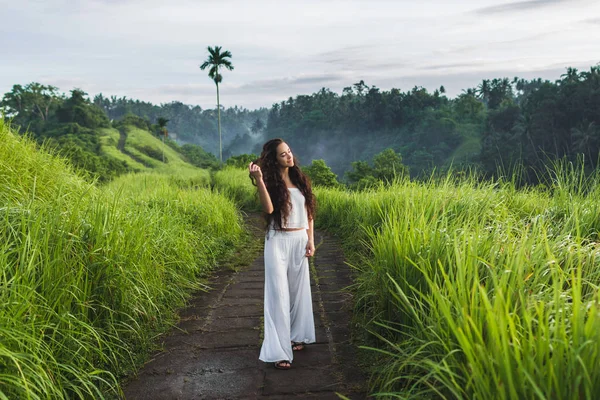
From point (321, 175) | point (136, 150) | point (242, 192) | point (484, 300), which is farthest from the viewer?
point (136, 150)

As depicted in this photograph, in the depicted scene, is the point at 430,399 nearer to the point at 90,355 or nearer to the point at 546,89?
the point at 90,355

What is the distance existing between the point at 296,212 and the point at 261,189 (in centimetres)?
33

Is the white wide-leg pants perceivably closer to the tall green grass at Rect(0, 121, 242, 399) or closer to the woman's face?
the woman's face

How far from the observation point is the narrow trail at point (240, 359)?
2873 millimetres

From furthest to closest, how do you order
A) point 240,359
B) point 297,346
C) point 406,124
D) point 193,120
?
point 193,120 < point 406,124 < point 297,346 < point 240,359

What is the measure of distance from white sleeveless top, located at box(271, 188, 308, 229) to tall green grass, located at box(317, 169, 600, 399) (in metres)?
0.63

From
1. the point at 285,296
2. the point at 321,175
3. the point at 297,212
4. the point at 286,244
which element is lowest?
the point at 321,175

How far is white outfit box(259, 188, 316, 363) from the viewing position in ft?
10.5

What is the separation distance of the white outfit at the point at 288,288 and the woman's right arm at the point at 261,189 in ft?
0.58

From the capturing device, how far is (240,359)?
A: 3348mm

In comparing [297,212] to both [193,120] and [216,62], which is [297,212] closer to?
[216,62]

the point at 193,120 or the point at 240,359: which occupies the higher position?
the point at 193,120

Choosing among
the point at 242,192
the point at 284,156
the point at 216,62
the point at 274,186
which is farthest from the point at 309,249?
the point at 216,62

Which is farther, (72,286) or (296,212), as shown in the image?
(296,212)
